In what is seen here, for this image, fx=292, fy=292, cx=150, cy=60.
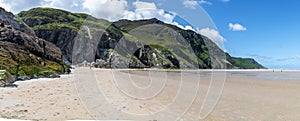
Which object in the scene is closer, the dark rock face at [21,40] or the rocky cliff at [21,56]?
the rocky cliff at [21,56]

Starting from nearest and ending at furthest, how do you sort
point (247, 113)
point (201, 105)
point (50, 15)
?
point (247, 113), point (201, 105), point (50, 15)

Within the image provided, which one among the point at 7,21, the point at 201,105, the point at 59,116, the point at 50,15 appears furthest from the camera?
the point at 50,15

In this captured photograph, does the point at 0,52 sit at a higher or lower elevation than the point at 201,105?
higher

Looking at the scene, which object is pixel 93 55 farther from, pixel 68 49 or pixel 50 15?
pixel 50 15

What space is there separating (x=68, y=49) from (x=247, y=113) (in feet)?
271

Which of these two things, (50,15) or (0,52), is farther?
(50,15)

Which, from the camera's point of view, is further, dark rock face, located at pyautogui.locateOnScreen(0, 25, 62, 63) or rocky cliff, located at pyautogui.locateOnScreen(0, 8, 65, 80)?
dark rock face, located at pyautogui.locateOnScreen(0, 25, 62, 63)

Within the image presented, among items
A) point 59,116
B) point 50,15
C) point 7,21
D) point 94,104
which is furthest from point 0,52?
point 50,15

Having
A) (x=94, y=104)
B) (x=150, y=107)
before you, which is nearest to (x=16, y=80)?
(x=94, y=104)

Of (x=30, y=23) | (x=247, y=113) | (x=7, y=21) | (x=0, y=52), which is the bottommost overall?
(x=247, y=113)

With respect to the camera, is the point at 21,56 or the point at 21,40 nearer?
the point at 21,56

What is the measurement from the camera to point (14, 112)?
9.50m

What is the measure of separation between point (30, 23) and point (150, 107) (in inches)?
4227

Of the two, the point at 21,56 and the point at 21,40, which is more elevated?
the point at 21,40
